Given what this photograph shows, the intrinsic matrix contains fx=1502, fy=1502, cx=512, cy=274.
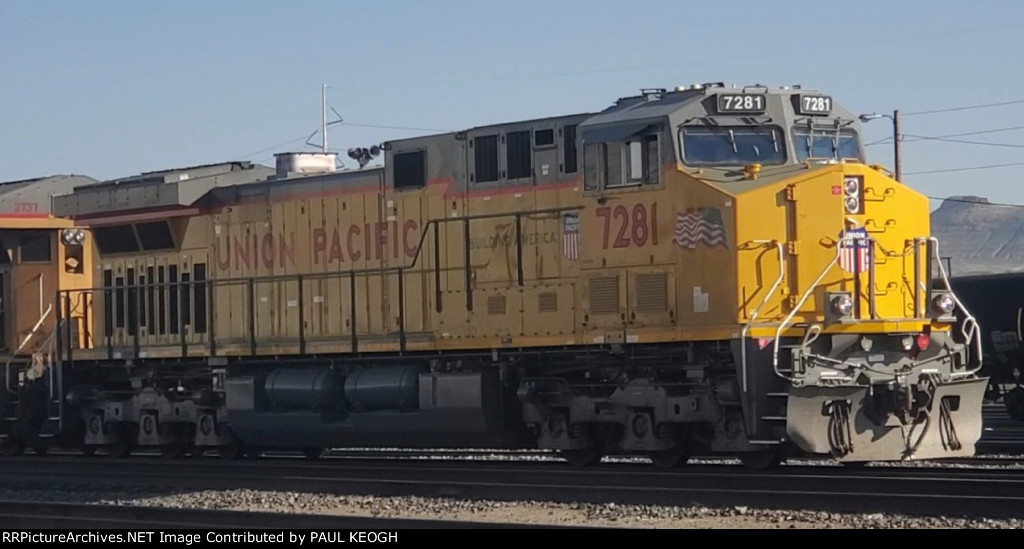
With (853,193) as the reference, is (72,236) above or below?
above

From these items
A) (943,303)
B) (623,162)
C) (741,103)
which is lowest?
(943,303)

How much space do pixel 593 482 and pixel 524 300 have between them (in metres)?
2.77

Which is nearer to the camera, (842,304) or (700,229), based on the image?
(842,304)

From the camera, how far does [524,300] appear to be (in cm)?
1662

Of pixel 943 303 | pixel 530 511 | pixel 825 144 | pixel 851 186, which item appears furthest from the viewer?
pixel 825 144

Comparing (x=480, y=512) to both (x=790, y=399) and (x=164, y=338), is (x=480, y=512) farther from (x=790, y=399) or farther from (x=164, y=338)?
(x=164, y=338)

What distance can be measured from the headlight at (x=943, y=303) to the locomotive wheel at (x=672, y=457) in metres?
2.94

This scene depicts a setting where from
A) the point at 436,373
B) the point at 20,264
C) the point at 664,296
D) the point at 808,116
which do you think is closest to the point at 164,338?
the point at 20,264

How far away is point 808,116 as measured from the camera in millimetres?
15531

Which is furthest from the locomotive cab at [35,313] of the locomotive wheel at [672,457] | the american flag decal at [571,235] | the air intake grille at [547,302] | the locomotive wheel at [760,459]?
the locomotive wheel at [760,459]

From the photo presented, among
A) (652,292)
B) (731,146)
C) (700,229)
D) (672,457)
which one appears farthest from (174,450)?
(731,146)

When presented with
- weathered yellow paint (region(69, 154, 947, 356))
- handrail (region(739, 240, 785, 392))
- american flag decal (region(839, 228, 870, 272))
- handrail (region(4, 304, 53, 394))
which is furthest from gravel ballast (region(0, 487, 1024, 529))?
handrail (region(4, 304, 53, 394))

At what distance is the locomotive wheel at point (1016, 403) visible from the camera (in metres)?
25.7

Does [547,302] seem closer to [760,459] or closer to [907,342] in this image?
[760,459]
